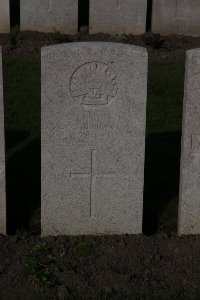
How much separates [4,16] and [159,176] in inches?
252

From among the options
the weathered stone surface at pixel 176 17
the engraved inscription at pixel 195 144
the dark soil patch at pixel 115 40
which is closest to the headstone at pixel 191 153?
the engraved inscription at pixel 195 144

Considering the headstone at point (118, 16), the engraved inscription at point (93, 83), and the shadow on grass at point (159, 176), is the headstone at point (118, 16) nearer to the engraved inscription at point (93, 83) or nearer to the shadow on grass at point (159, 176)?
the shadow on grass at point (159, 176)

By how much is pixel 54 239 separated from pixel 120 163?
83 cm

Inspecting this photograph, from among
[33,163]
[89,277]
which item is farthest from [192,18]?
[89,277]

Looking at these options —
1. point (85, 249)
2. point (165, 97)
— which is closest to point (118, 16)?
point (165, 97)

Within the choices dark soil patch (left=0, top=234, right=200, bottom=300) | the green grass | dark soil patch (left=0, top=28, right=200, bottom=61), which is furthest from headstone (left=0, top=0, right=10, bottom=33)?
dark soil patch (left=0, top=234, right=200, bottom=300)

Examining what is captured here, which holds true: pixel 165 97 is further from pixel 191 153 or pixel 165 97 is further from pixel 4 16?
pixel 4 16

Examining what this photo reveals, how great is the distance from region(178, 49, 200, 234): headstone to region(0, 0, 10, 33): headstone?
25.4 ft

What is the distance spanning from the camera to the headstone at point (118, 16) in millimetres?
13164

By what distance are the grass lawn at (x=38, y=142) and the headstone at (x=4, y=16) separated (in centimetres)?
204

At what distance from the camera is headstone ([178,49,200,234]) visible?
596cm

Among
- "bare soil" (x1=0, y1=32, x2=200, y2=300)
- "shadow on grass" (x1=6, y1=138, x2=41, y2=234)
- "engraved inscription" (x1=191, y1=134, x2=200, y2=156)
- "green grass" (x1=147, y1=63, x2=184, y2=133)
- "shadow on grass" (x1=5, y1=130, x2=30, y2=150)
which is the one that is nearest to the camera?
"bare soil" (x1=0, y1=32, x2=200, y2=300)

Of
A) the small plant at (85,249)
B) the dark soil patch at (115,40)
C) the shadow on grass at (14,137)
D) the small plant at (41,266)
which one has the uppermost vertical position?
the dark soil patch at (115,40)

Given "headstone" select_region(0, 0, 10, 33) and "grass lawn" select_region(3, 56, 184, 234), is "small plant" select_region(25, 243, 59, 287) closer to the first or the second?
"grass lawn" select_region(3, 56, 184, 234)
